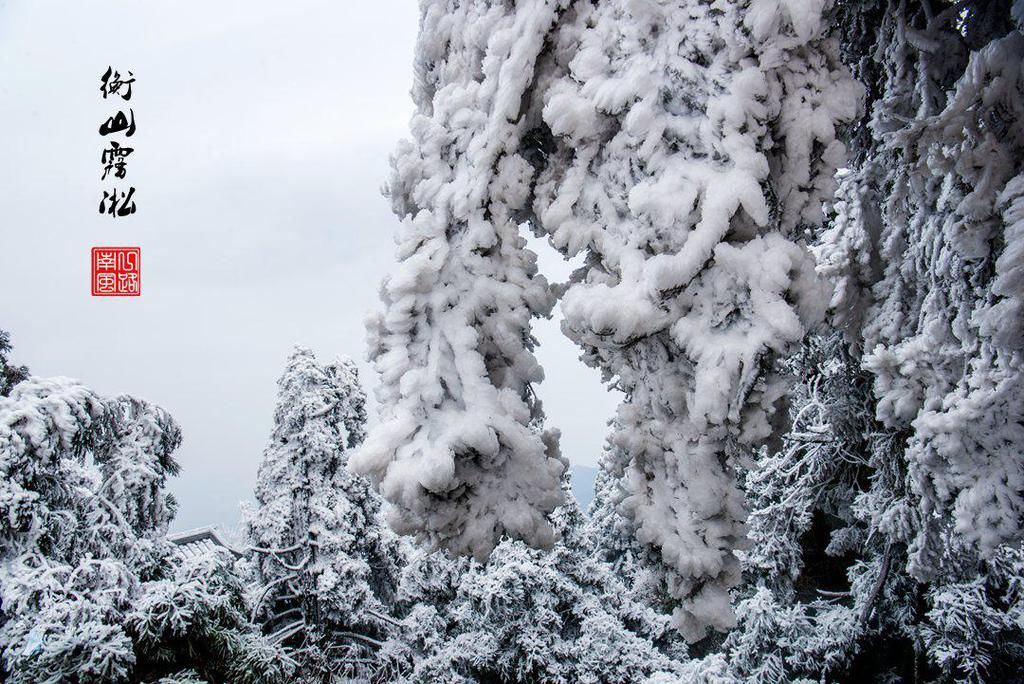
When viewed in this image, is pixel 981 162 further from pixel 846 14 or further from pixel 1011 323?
pixel 846 14

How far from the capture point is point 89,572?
4.79 metres

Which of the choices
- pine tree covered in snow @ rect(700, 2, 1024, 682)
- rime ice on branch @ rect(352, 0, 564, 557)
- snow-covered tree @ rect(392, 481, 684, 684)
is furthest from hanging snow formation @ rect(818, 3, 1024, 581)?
snow-covered tree @ rect(392, 481, 684, 684)

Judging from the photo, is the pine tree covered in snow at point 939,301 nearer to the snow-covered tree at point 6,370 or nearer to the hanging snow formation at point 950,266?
the hanging snow formation at point 950,266

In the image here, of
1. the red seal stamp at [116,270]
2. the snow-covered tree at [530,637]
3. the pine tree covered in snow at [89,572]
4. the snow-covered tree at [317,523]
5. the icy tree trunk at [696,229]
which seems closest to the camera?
the icy tree trunk at [696,229]

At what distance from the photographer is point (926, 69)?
11.2 feet

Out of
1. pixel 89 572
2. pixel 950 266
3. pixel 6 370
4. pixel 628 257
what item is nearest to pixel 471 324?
pixel 628 257

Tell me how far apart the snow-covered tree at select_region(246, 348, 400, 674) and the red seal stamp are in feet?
10.1

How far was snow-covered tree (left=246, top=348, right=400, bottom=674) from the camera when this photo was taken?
11086 mm

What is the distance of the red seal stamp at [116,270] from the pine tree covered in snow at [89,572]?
387 centimetres

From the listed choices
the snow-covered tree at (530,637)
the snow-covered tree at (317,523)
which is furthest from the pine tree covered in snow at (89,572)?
the snow-covered tree at (317,523)

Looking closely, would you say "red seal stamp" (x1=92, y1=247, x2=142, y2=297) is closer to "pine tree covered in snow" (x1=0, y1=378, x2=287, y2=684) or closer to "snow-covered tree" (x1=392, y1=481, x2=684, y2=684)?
"pine tree covered in snow" (x1=0, y1=378, x2=287, y2=684)

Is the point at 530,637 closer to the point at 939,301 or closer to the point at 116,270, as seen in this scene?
the point at 939,301

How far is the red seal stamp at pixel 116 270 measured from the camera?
9.46 m

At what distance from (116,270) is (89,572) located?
21.1ft
